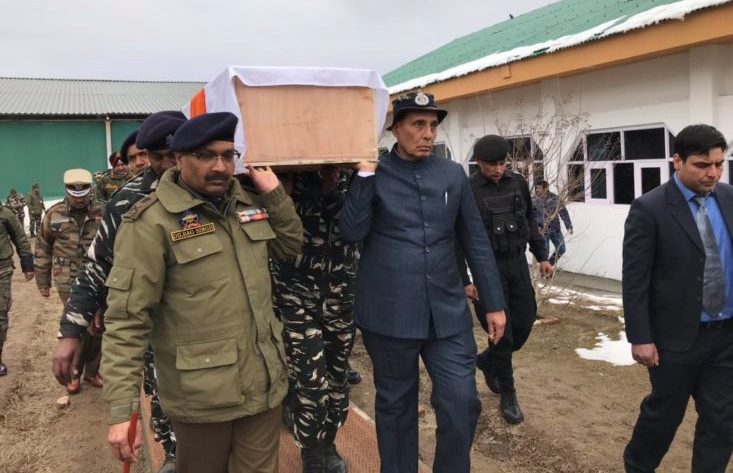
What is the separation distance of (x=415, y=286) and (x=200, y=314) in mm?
1038

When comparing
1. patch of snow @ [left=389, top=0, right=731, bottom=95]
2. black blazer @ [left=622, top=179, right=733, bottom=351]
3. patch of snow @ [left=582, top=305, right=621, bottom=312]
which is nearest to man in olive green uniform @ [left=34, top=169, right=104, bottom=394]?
black blazer @ [left=622, top=179, right=733, bottom=351]

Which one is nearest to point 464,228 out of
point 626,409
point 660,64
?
point 626,409

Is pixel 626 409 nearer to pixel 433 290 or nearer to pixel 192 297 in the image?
pixel 433 290

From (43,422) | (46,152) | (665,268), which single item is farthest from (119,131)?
(665,268)

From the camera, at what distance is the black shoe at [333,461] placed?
3156 mm

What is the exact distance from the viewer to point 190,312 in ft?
→ 6.72

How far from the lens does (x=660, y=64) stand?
26.6 feet

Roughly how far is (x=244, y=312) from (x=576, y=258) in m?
8.72

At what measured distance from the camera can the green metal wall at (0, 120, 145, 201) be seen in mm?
20938

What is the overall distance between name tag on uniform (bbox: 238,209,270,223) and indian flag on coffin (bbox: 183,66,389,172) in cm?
31

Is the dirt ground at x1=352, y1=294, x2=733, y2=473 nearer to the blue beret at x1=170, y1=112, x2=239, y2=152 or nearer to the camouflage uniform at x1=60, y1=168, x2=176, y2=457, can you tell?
the camouflage uniform at x1=60, y1=168, x2=176, y2=457

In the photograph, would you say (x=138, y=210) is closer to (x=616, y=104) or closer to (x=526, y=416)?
(x=526, y=416)

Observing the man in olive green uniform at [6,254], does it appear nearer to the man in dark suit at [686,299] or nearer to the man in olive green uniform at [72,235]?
the man in olive green uniform at [72,235]

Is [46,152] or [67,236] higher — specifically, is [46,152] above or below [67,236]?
above
